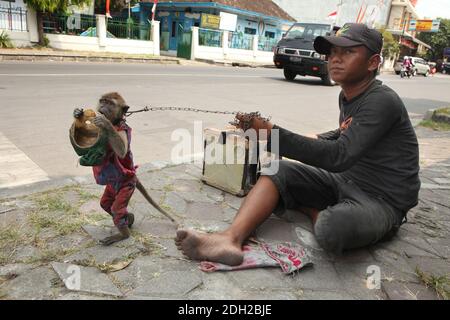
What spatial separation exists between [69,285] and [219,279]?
75 centimetres

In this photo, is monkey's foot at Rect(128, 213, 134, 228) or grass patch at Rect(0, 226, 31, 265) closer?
grass patch at Rect(0, 226, 31, 265)

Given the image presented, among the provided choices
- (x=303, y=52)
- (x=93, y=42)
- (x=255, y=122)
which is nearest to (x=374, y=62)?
(x=255, y=122)

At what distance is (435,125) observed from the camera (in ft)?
24.3

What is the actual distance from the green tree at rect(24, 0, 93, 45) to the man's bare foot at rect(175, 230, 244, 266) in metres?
15.1

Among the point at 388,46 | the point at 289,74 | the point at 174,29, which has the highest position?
the point at 388,46

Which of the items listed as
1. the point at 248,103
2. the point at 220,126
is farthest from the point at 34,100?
the point at 248,103

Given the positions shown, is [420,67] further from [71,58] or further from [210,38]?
[71,58]

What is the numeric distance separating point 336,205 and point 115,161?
4.25ft

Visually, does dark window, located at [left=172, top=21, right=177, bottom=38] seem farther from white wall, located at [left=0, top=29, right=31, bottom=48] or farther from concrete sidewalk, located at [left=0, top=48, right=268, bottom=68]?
white wall, located at [left=0, top=29, right=31, bottom=48]

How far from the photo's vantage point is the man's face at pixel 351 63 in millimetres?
2283

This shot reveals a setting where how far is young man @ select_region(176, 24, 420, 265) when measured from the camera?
2.14 meters

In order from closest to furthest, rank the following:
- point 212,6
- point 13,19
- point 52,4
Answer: point 52,4 → point 13,19 → point 212,6

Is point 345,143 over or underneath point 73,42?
over

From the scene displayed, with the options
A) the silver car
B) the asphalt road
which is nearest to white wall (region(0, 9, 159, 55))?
the asphalt road
